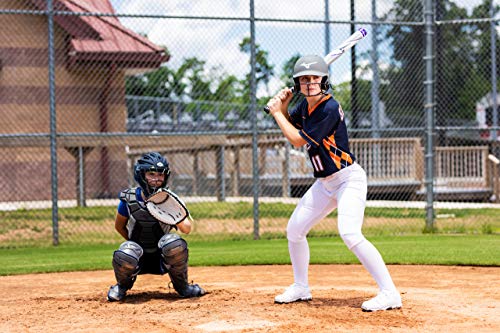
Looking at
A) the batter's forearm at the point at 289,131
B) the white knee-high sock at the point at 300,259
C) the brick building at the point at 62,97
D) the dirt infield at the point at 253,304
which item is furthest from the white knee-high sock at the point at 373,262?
the brick building at the point at 62,97

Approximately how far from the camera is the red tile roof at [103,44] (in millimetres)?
15938

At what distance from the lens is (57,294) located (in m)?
7.36

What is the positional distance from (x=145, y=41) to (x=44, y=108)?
3.41 m

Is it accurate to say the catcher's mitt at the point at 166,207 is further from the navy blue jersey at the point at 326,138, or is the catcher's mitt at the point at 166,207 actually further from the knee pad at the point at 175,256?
the navy blue jersey at the point at 326,138

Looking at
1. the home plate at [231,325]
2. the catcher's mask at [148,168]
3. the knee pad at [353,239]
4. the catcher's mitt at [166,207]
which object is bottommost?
the home plate at [231,325]

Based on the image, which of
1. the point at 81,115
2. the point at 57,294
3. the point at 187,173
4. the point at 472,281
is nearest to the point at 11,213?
the point at 81,115

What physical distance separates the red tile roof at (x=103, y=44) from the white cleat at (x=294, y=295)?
9.77 m

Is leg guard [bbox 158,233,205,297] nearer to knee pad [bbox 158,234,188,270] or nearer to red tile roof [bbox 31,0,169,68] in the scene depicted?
knee pad [bbox 158,234,188,270]

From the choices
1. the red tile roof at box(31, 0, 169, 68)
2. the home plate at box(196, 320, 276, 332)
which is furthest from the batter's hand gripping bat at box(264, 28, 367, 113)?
the red tile roof at box(31, 0, 169, 68)

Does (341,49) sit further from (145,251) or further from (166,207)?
(145,251)

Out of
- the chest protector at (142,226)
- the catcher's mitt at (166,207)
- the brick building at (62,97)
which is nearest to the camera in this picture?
the catcher's mitt at (166,207)

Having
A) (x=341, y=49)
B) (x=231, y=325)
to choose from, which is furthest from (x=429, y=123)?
(x=231, y=325)

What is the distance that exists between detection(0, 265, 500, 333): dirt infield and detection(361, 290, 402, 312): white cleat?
0.06 metres

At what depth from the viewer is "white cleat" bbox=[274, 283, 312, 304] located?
635cm
